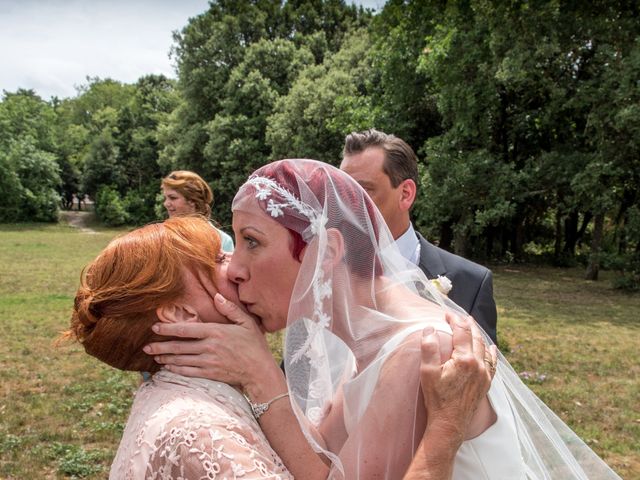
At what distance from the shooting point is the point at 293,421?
6.54 ft

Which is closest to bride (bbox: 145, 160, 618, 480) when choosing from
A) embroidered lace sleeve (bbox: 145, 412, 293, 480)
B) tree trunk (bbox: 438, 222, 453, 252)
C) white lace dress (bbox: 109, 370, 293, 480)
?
white lace dress (bbox: 109, 370, 293, 480)

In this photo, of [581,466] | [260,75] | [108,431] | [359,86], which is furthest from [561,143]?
[581,466]

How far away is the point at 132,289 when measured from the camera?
1.99m

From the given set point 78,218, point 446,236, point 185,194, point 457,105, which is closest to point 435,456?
point 185,194

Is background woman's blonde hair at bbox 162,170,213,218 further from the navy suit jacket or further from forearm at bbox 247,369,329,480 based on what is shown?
forearm at bbox 247,369,329,480

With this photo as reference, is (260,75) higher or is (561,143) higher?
(260,75)

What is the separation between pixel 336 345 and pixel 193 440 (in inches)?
30.1

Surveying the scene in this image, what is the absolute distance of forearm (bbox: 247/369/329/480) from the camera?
75.4 inches

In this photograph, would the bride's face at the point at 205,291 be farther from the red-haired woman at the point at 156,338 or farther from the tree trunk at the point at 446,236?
the tree trunk at the point at 446,236

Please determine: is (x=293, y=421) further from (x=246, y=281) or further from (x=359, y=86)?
(x=359, y=86)

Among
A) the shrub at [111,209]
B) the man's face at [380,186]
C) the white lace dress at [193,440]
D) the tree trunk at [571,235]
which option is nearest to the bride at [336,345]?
the white lace dress at [193,440]

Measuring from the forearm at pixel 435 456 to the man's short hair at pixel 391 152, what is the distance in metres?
2.46

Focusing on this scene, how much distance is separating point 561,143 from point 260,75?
19.6 m

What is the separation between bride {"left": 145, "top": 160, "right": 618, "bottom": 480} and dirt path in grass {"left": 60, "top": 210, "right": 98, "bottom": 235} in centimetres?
5390
